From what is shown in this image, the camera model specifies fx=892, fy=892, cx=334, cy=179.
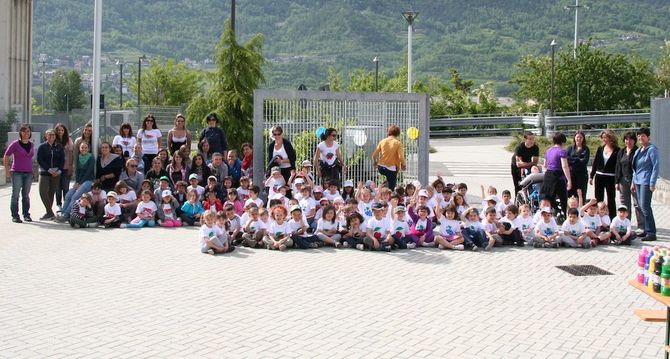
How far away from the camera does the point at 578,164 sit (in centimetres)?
1544

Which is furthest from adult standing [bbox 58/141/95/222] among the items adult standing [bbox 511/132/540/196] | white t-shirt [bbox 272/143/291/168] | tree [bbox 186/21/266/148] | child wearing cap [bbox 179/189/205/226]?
tree [bbox 186/21/266/148]

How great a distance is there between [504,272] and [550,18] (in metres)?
191

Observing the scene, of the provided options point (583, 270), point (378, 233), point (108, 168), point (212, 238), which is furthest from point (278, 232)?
point (108, 168)

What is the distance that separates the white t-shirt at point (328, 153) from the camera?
17.0 m

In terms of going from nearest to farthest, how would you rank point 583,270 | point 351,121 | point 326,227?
point 583,270
point 326,227
point 351,121

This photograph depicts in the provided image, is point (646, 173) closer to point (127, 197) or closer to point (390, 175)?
A: point (390, 175)

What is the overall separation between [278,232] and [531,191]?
5339 millimetres

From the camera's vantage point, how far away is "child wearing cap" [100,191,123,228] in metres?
15.2

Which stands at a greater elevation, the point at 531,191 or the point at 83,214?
the point at 531,191

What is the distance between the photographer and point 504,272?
11.6 m

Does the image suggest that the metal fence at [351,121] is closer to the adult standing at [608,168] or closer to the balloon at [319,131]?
the balloon at [319,131]

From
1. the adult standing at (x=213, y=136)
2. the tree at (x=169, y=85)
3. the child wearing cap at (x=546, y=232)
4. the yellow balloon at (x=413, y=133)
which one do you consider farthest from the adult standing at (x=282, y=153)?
the tree at (x=169, y=85)

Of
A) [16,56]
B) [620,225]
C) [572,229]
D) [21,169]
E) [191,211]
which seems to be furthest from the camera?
[16,56]

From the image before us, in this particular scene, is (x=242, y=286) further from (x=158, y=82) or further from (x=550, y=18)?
(x=550, y=18)
